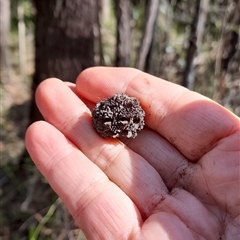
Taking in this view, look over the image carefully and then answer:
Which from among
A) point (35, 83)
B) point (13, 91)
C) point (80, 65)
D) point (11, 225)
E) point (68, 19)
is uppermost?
point (68, 19)

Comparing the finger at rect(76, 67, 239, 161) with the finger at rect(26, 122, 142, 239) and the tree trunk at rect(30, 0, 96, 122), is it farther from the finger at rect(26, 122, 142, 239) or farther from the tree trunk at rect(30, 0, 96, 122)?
the tree trunk at rect(30, 0, 96, 122)

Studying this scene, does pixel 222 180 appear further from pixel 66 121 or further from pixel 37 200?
pixel 37 200

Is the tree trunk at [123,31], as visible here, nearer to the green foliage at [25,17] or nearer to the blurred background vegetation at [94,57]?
the blurred background vegetation at [94,57]

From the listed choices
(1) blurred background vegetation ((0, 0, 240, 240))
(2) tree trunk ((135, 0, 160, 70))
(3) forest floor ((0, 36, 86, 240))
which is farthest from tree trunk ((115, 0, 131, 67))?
(3) forest floor ((0, 36, 86, 240))

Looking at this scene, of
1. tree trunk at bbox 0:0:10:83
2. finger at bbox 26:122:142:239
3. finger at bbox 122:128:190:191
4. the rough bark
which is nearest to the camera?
finger at bbox 26:122:142:239

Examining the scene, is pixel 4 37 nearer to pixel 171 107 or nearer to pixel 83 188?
pixel 171 107

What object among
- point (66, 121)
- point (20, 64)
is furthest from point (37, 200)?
point (20, 64)

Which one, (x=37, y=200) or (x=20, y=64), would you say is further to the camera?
(x=20, y=64)
